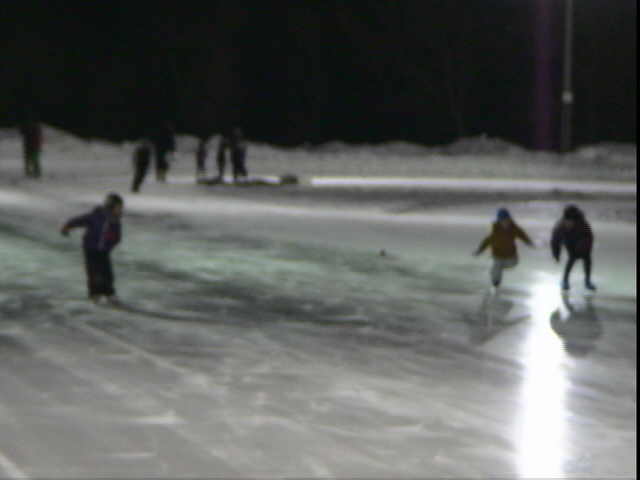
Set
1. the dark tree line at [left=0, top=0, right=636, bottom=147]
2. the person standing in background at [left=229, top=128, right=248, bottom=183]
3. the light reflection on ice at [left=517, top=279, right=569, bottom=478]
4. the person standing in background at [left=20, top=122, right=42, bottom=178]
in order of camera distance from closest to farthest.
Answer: the light reflection on ice at [left=517, top=279, right=569, bottom=478]
the person standing in background at [left=229, top=128, right=248, bottom=183]
the person standing in background at [left=20, top=122, right=42, bottom=178]
the dark tree line at [left=0, top=0, right=636, bottom=147]

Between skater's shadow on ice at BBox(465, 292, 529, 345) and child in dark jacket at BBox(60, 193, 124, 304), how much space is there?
3.56m

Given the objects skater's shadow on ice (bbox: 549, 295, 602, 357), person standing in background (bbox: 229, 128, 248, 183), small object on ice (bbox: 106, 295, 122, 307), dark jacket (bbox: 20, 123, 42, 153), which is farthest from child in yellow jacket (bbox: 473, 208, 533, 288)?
dark jacket (bbox: 20, 123, 42, 153)

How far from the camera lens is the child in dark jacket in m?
11.5

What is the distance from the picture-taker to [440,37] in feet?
168

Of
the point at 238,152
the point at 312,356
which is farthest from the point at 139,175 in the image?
the point at 312,356

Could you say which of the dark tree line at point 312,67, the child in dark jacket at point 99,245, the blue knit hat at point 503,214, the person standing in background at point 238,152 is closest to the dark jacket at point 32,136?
the person standing in background at point 238,152

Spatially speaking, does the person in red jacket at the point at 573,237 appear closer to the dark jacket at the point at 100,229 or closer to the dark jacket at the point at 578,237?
the dark jacket at the point at 578,237

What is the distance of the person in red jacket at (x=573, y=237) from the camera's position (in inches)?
464

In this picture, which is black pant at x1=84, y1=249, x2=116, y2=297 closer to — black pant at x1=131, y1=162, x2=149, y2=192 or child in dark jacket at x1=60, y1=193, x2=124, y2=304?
child in dark jacket at x1=60, y1=193, x2=124, y2=304

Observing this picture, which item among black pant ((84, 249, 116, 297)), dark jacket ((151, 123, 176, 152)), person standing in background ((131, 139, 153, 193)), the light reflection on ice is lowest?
the light reflection on ice

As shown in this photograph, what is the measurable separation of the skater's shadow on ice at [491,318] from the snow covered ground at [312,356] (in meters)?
0.05

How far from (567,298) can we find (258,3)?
41311 mm

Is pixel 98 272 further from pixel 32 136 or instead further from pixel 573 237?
pixel 32 136

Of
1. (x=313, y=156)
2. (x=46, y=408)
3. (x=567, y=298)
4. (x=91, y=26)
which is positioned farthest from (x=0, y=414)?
(x=91, y=26)
